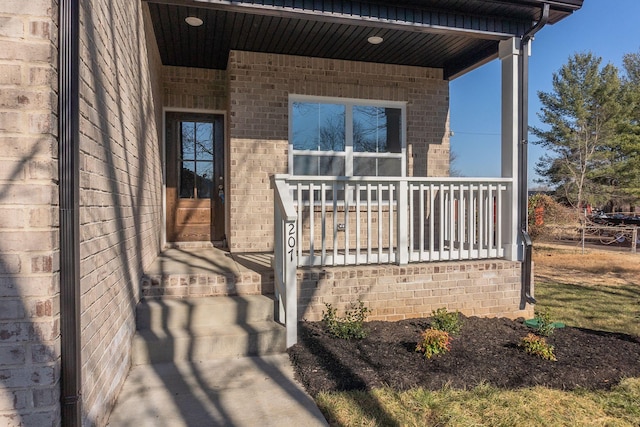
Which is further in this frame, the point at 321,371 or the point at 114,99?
the point at 321,371

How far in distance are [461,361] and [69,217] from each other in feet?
9.69

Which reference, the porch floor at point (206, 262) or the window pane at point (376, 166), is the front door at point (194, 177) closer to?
the porch floor at point (206, 262)

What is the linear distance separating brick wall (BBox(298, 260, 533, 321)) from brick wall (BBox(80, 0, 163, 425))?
1658 millimetres

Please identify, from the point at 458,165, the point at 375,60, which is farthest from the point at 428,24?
the point at 458,165

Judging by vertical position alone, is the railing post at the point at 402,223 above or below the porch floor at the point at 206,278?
above

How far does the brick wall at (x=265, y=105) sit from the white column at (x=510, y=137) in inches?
68.7

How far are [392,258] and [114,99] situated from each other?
310cm

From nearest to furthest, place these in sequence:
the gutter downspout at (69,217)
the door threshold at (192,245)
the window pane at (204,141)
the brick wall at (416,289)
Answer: the gutter downspout at (69,217)
the brick wall at (416,289)
the door threshold at (192,245)
the window pane at (204,141)

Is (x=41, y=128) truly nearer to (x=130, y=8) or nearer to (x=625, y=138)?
(x=130, y=8)

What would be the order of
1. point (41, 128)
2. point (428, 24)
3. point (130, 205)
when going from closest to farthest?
point (41, 128)
point (130, 205)
point (428, 24)

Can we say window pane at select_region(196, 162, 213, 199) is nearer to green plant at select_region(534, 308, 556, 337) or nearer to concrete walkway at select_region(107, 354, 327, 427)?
concrete walkway at select_region(107, 354, 327, 427)

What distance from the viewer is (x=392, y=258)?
4.68 m

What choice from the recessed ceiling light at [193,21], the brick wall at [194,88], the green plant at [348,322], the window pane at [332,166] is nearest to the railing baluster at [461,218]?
the green plant at [348,322]

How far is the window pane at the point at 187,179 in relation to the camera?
21.6ft
